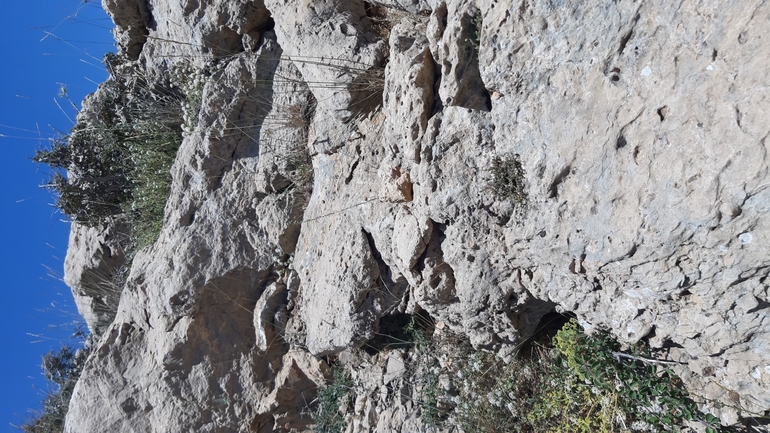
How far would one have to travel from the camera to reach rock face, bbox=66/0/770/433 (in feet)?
7.12

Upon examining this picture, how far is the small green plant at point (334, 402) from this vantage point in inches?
176

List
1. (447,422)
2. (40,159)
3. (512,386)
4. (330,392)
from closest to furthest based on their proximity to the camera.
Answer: (512,386)
(447,422)
(330,392)
(40,159)

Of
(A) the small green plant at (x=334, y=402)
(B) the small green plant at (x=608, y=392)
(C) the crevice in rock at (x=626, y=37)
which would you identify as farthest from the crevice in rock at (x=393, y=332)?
(C) the crevice in rock at (x=626, y=37)

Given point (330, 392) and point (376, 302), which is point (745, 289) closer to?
point (376, 302)

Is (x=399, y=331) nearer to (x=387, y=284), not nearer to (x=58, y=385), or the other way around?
(x=387, y=284)

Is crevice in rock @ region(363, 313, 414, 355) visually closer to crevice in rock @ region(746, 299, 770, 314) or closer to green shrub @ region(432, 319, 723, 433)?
green shrub @ region(432, 319, 723, 433)

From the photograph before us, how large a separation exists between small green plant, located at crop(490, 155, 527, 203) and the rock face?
21mm

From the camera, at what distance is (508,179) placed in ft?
9.37

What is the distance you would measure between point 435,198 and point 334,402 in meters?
2.26

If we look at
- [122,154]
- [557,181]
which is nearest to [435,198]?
[557,181]

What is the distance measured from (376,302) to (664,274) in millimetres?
2015

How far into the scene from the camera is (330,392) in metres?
4.56

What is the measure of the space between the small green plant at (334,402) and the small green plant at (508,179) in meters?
2.31

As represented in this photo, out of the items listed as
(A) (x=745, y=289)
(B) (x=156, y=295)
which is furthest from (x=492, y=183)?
(B) (x=156, y=295)
